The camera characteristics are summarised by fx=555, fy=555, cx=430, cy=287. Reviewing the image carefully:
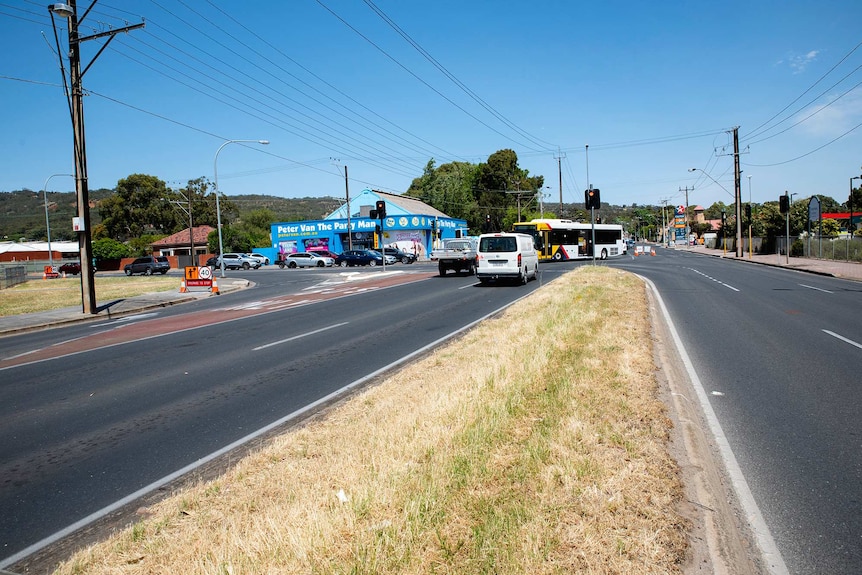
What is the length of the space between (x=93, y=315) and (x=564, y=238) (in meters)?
36.9

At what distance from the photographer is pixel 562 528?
3.29 metres

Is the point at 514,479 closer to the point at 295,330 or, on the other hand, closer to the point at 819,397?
the point at 819,397

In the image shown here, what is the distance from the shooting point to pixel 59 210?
447ft

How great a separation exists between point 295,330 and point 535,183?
99.1 m

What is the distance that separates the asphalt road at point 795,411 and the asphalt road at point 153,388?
15.4 feet

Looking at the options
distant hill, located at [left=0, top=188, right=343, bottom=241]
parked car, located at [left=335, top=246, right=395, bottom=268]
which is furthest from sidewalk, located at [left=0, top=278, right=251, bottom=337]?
distant hill, located at [left=0, top=188, right=343, bottom=241]

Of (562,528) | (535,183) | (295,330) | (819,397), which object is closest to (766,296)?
(819,397)

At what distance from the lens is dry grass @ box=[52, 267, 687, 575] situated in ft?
10.0

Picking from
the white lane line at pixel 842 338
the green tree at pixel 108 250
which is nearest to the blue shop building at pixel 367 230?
the green tree at pixel 108 250

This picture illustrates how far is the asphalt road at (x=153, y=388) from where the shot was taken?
472cm

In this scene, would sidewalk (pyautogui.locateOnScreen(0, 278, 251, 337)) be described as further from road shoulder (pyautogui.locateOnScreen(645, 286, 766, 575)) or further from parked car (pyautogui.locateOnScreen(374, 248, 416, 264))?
parked car (pyautogui.locateOnScreen(374, 248, 416, 264))

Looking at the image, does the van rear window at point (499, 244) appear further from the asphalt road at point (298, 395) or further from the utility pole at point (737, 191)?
the utility pole at point (737, 191)

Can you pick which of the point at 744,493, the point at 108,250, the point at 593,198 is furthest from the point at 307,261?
the point at 744,493

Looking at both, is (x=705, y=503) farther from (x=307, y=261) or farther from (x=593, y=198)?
(x=307, y=261)
